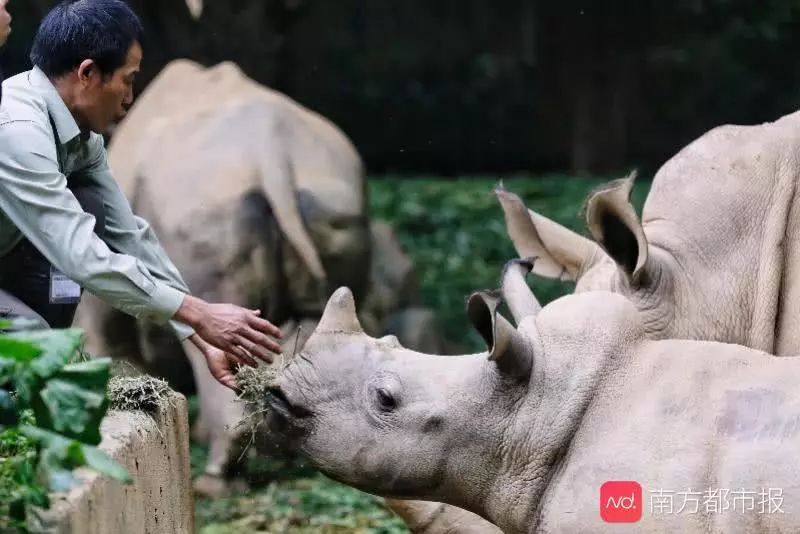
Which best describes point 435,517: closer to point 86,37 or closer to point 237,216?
point 86,37

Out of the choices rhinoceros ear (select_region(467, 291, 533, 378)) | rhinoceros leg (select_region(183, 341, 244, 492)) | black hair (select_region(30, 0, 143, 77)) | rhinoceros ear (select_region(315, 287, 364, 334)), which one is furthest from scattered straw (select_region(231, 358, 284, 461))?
rhinoceros leg (select_region(183, 341, 244, 492))

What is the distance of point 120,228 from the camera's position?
13.5 ft

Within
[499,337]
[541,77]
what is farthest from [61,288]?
[541,77]

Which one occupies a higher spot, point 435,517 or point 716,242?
point 716,242

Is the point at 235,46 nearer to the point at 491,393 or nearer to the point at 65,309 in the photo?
the point at 65,309

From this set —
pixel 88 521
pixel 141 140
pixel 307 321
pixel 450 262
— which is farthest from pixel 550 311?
pixel 450 262

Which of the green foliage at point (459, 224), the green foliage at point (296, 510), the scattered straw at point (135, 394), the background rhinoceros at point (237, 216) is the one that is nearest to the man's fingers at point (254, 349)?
the scattered straw at point (135, 394)

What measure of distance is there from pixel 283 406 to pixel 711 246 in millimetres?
1352

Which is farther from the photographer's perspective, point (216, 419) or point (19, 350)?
point (216, 419)

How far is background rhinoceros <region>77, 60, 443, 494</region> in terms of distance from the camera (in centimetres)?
663

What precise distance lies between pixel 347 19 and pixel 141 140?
5.09 meters

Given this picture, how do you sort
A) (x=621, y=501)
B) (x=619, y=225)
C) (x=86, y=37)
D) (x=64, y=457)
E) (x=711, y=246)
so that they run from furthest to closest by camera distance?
(x=711, y=246) → (x=619, y=225) → (x=86, y=37) → (x=621, y=501) → (x=64, y=457)

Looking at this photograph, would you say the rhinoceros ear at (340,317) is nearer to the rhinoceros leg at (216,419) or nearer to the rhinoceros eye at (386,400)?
the rhinoceros eye at (386,400)

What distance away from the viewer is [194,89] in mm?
7688
